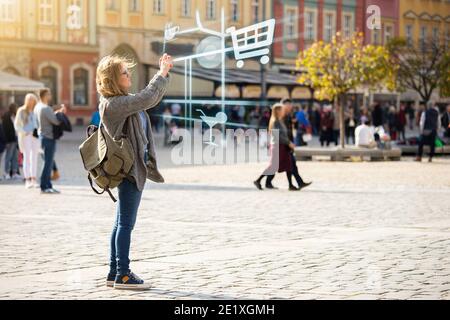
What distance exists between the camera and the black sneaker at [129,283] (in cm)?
762

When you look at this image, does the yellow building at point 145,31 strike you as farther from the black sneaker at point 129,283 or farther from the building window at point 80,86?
the black sneaker at point 129,283

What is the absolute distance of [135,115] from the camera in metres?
7.73

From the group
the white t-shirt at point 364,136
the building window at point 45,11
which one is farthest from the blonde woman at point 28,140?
the building window at point 45,11

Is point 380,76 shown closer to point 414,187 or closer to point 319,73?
point 319,73

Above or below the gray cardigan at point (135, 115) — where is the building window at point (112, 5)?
above

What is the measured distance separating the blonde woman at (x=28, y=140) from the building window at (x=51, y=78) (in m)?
28.4

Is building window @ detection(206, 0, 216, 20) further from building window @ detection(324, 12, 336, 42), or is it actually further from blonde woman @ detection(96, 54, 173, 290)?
blonde woman @ detection(96, 54, 173, 290)

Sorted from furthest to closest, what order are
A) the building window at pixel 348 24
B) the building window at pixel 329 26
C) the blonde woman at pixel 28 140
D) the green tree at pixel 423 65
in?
the building window at pixel 348 24, the building window at pixel 329 26, the green tree at pixel 423 65, the blonde woman at pixel 28 140

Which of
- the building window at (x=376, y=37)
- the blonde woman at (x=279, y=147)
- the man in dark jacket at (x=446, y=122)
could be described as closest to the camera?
the blonde woman at (x=279, y=147)

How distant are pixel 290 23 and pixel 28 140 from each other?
33267 millimetres

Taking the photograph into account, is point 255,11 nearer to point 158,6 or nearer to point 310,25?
point 158,6

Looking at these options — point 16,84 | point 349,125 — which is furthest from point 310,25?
point 16,84
